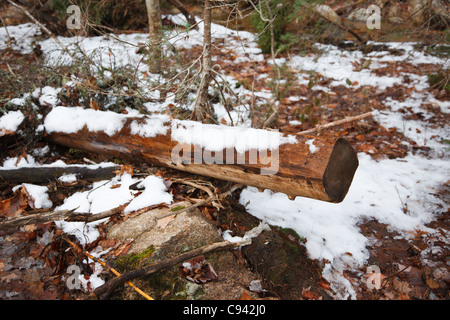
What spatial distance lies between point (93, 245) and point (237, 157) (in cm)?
144

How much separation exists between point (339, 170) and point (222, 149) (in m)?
0.96

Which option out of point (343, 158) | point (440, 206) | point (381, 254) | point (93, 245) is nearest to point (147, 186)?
point (93, 245)

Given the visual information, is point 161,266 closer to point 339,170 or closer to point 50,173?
point 339,170

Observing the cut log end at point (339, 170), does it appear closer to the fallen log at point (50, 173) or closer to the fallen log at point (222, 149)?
the fallen log at point (222, 149)

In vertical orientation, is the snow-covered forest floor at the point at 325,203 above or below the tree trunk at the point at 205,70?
below


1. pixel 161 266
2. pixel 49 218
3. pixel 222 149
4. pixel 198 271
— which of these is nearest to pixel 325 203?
pixel 222 149

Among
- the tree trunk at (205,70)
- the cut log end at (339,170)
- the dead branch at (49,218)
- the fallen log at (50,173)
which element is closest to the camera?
the cut log end at (339,170)

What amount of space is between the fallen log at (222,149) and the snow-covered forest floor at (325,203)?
28 cm

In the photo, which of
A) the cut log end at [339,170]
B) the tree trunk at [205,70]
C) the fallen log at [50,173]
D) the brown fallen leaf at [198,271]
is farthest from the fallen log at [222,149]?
the brown fallen leaf at [198,271]

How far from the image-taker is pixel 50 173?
2.78m

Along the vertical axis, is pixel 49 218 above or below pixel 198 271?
above

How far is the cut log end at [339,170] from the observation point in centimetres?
187

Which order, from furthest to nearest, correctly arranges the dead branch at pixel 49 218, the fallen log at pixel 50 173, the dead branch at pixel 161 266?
the fallen log at pixel 50 173 → the dead branch at pixel 49 218 → the dead branch at pixel 161 266

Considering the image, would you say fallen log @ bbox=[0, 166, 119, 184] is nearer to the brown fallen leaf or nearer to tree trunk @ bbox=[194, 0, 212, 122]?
tree trunk @ bbox=[194, 0, 212, 122]
